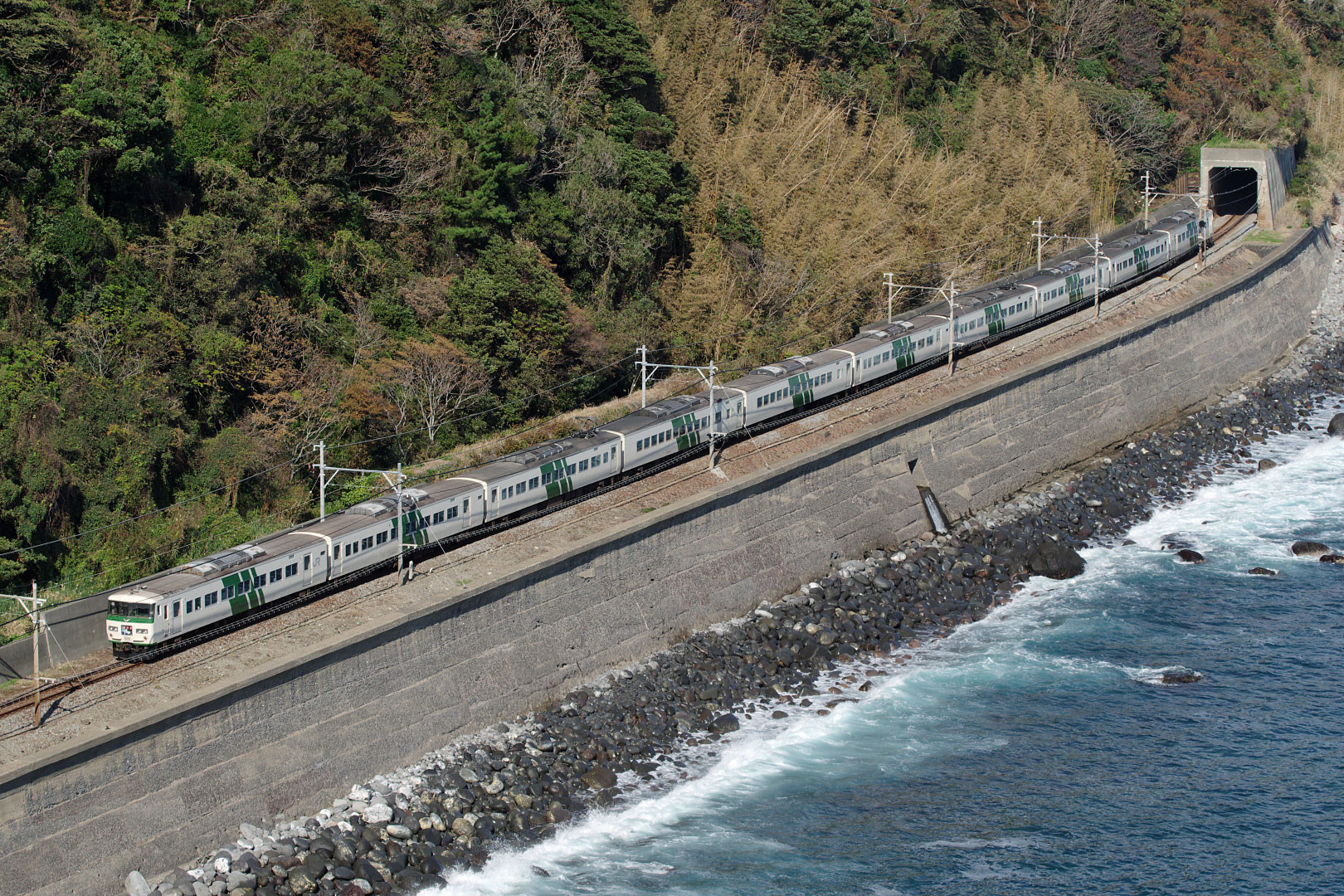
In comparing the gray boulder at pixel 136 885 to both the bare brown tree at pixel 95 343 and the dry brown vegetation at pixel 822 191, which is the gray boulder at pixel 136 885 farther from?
the dry brown vegetation at pixel 822 191

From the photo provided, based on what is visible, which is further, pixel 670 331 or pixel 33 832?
pixel 670 331

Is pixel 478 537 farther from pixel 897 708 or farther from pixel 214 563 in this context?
pixel 897 708

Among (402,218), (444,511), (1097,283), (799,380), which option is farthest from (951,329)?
(444,511)

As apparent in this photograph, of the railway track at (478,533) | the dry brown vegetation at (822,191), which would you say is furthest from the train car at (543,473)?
the dry brown vegetation at (822,191)

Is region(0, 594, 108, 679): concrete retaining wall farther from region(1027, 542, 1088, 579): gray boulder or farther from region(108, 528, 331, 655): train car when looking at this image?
region(1027, 542, 1088, 579): gray boulder

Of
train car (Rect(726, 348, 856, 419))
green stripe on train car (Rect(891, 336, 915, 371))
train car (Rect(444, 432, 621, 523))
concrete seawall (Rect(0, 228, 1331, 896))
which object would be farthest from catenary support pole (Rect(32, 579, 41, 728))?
green stripe on train car (Rect(891, 336, 915, 371))

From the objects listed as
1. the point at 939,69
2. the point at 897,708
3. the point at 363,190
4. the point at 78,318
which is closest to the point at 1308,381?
the point at 939,69

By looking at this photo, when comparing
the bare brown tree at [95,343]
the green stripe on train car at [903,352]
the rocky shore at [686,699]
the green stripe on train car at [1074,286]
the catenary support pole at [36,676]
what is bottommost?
the rocky shore at [686,699]
